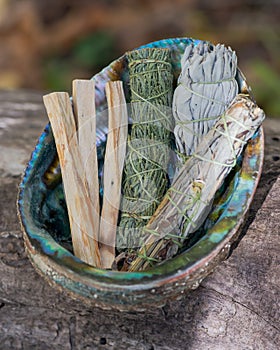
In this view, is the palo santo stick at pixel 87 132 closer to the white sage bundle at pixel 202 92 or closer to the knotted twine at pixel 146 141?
the knotted twine at pixel 146 141

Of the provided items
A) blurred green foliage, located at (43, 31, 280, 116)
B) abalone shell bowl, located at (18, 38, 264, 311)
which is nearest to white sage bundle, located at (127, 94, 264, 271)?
abalone shell bowl, located at (18, 38, 264, 311)

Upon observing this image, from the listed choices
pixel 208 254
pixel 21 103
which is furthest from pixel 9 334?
pixel 21 103

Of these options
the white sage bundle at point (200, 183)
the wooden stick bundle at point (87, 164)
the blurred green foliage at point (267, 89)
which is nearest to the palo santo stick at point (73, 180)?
the wooden stick bundle at point (87, 164)

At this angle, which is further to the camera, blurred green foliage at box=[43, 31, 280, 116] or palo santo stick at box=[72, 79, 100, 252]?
blurred green foliage at box=[43, 31, 280, 116]

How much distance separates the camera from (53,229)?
1310mm

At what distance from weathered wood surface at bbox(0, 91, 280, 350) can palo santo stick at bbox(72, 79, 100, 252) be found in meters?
0.23

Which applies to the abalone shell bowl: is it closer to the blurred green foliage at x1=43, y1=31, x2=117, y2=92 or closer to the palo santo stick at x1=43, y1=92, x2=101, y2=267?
the palo santo stick at x1=43, y1=92, x2=101, y2=267

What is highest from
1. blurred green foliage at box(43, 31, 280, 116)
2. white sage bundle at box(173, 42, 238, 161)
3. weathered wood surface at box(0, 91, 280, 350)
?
white sage bundle at box(173, 42, 238, 161)

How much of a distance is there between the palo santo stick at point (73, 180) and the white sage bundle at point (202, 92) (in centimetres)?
24

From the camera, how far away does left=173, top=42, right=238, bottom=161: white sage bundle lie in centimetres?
125

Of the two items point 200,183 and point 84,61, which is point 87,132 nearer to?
point 200,183

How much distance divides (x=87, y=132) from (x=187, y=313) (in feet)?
1.52

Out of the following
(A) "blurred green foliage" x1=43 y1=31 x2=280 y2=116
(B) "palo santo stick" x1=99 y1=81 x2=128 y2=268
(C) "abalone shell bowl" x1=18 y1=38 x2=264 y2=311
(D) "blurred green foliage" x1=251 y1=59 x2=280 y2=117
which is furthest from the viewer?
(A) "blurred green foliage" x1=43 y1=31 x2=280 y2=116

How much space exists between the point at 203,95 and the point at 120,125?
0.21m
